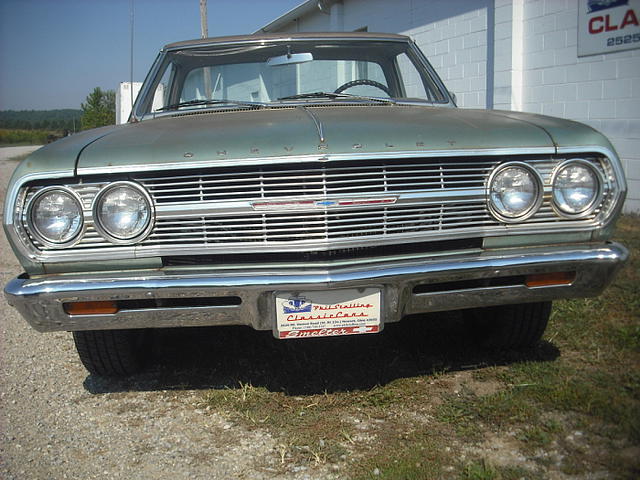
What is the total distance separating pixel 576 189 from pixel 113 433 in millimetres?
2099

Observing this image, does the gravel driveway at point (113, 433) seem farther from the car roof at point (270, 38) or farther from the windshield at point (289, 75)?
the car roof at point (270, 38)

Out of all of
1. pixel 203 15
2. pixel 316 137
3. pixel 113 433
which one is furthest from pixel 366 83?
pixel 203 15

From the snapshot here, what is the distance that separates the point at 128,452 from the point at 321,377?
0.95 m

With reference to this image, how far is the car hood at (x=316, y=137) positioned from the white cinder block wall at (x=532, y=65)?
4.33m

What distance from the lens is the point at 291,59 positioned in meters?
3.45

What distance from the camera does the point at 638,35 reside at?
5.96 metres

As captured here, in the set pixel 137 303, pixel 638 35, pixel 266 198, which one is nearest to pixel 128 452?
pixel 137 303

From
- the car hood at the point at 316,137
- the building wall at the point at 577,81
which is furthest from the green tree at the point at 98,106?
the car hood at the point at 316,137

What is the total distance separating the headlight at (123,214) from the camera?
2.20m

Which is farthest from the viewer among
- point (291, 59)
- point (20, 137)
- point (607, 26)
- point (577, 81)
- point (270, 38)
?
point (20, 137)

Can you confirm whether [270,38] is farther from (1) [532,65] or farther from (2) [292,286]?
(1) [532,65]

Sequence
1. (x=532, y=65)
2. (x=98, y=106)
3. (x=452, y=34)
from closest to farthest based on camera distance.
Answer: (x=532, y=65) < (x=452, y=34) < (x=98, y=106)

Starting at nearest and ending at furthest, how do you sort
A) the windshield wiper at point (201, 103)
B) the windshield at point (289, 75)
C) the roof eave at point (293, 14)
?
1. the windshield wiper at point (201, 103)
2. the windshield at point (289, 75)
3. the roof eave at point (293, 14)

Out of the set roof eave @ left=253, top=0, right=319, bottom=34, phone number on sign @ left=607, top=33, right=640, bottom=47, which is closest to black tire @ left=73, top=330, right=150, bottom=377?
phone number on sign @ left=607, top=33, right=640, bottom=47
